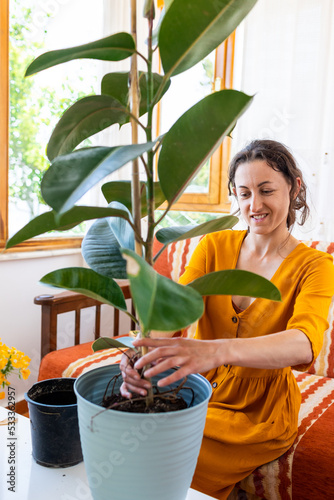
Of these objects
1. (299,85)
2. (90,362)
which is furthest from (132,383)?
(299,85)

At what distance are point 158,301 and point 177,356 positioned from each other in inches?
9.9

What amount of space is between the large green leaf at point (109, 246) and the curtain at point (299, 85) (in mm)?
1442

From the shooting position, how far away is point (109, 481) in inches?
22.1

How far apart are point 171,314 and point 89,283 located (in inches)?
8.5

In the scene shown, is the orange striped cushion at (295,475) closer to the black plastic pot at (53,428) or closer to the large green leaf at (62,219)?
the black plastic pot at (53,428)

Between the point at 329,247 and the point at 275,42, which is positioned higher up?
the point at 275,42

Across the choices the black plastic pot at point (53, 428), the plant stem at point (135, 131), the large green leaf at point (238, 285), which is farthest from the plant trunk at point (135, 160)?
the black plastic pot at point (53, 428)

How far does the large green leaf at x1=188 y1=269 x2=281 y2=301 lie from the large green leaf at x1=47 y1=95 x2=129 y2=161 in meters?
0.27

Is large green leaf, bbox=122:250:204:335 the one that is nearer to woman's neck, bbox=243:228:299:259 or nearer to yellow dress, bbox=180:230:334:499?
yellow dress, bbox=180:230:334:499

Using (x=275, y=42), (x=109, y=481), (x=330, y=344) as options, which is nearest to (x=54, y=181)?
(x=109, y=481)

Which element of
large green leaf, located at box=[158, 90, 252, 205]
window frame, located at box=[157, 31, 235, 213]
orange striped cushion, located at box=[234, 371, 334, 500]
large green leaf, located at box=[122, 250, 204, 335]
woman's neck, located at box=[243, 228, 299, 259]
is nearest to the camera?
large green leaf, located at box=[122, 250, 204, 335]

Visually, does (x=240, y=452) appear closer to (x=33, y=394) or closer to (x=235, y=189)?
(x=33, y=394)

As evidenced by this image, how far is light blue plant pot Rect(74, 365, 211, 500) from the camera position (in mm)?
516

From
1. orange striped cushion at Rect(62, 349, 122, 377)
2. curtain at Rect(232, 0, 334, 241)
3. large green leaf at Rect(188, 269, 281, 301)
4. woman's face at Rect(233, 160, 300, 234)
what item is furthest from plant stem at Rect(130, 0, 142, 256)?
curtain at Rect(232, 0, 334, 241)
